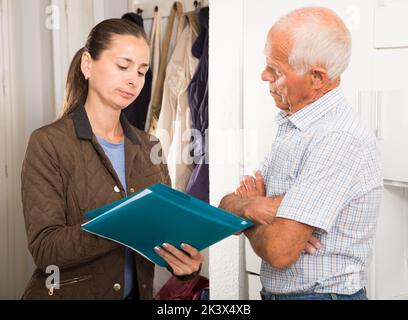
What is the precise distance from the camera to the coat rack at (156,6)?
1.33m

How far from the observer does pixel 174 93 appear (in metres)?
1.37

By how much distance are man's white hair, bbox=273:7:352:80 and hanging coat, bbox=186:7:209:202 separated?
12.3 inches

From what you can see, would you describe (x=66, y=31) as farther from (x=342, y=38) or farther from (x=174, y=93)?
(x=342, y=38)

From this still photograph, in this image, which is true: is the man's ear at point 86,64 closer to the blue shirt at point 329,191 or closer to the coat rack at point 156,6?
the coat rack at point 156,6

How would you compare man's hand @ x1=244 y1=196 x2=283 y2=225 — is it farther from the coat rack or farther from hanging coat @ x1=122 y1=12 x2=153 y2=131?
the coat rack

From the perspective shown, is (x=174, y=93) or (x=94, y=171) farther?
(x=174, y=93)

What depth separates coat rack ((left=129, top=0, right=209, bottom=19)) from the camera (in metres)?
1.33

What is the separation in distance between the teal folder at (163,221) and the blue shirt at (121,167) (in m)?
0.13

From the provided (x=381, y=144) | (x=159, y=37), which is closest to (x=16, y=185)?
(x=159, y=37)

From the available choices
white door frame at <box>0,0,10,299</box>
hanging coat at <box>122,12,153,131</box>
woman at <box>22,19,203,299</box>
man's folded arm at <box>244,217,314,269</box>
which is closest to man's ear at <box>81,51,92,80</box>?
woman at <box>22,19,203,299</box>

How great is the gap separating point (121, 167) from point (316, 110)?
17.5 inches

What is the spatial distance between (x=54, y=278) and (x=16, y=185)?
0.94ft

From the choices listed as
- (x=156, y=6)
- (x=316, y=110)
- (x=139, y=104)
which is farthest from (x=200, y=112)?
(x=316, y=110)

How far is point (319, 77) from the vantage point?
3.62ft
